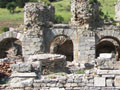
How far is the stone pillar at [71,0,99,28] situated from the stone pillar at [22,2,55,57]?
2.58 meters

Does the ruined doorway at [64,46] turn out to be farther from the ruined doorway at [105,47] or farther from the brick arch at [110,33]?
the brick arch at [110,33]

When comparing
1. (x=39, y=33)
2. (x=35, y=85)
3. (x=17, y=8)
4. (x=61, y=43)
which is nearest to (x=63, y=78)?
(x=35, y=85)

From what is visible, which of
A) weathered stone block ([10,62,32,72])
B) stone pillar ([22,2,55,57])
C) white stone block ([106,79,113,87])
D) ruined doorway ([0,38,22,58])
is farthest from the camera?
ruined doorway ([0,38,22,58])

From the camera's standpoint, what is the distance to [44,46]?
19312 millimetres

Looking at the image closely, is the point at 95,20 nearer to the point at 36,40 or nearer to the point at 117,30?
the point at 117,30

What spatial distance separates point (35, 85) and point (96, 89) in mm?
1938

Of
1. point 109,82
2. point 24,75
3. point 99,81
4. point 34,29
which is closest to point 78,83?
point 99,81

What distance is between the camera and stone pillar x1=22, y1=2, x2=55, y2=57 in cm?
1877

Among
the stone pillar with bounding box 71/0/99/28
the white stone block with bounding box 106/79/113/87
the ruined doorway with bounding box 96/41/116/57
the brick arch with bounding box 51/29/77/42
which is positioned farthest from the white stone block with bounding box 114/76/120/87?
the ruined doorway with bounding box 96/41/116/57

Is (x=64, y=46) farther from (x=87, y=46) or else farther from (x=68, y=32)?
(x=87, y=46)

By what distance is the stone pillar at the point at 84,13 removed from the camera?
19.0m

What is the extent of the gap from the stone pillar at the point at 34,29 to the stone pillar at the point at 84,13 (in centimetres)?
258

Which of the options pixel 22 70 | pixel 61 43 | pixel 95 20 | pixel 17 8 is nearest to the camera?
pixel 22 70

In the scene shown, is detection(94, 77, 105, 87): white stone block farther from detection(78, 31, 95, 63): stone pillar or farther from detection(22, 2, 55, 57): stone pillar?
detection(22, 2, 55, 57): stone pillar
